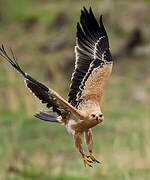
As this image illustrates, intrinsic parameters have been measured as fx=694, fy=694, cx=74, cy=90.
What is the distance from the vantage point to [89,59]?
6.14 metres

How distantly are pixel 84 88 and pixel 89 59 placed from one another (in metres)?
0.53

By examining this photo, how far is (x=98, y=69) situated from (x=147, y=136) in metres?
6.11

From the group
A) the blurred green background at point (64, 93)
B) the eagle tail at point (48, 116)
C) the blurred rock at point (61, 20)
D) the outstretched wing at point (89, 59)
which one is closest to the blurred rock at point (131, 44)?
the blurred green background at point (64, 93)

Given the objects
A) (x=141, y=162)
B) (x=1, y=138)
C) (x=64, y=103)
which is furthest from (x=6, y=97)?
(x=64, y=103)

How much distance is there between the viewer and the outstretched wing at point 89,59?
568 cm

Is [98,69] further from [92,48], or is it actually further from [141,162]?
[141,162]

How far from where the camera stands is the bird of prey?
4910 millimetres

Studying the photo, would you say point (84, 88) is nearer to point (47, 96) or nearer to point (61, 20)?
point (47, 96)

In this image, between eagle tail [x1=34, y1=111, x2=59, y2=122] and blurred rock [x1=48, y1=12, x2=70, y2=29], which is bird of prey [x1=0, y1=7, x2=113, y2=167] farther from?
blurred rock [x1=48, y1=12, x2=70, y2=29]

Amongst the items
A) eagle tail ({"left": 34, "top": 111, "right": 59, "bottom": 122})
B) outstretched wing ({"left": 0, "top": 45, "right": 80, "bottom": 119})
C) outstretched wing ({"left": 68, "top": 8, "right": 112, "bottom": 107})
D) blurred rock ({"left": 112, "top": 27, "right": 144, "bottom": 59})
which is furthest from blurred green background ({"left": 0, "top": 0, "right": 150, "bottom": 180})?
outstretched wing ({"left": 0, "top": 45, "right": 80, "bottom": 119})

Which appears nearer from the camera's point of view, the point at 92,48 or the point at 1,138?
the point at 92,48

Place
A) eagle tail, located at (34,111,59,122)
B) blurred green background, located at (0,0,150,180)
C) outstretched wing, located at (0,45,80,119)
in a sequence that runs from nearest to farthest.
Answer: outstretched wing, located at (0,45,80,119), eagle tail, located at (34,111,59,122), blurred green background, located at (0,0,150,180)

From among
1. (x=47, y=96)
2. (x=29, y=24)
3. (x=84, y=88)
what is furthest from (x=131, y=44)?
(x=47, y=96)

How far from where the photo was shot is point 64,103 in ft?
16.1
